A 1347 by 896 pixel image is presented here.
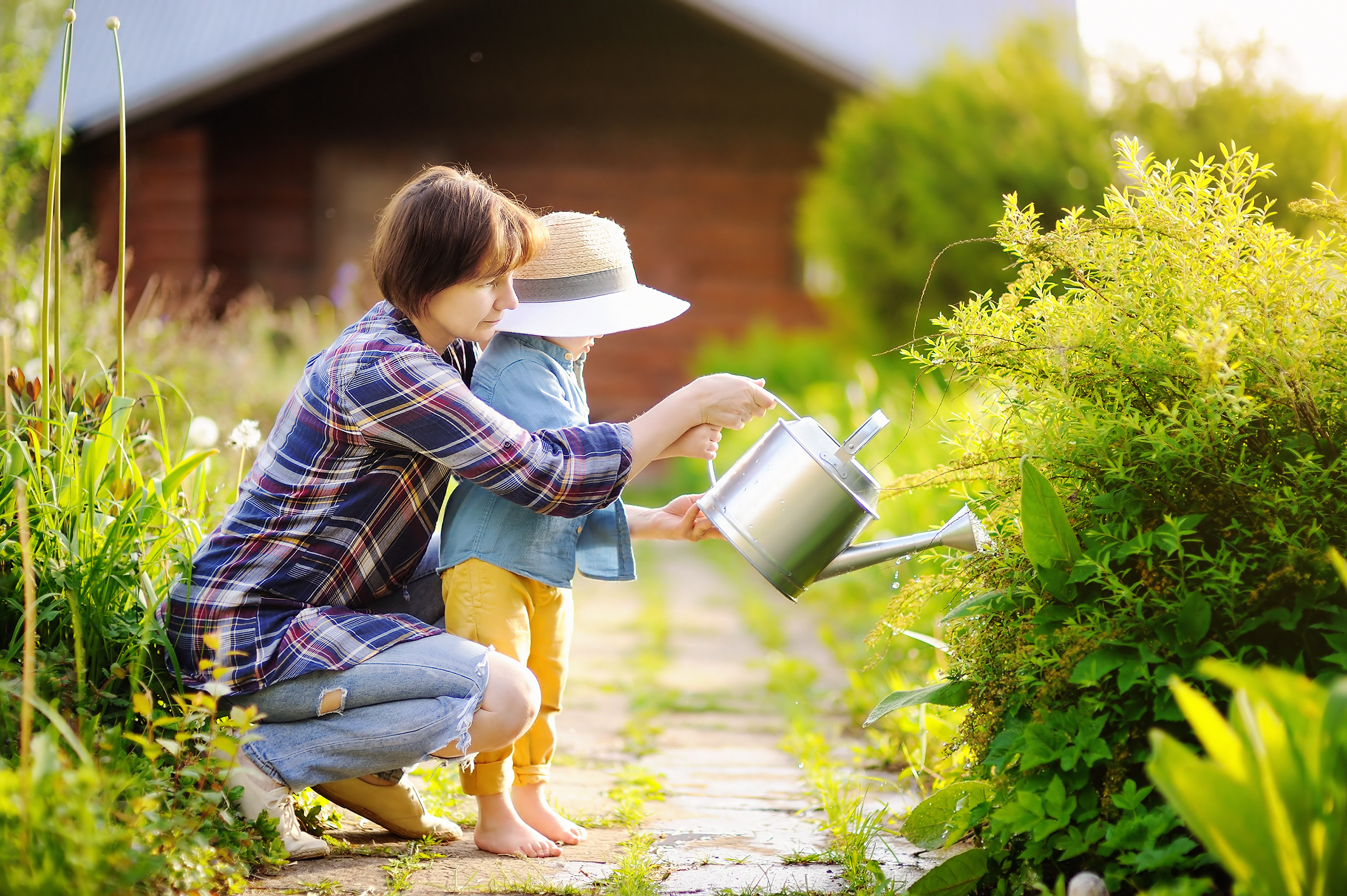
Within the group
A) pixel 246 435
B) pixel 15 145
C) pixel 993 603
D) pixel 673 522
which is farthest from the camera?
pixel 15 145

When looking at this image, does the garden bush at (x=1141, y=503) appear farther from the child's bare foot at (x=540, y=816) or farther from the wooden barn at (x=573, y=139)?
the wooden barn at (x=573, y=139)

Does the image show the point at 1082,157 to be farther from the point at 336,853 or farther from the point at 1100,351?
the point at 336,853

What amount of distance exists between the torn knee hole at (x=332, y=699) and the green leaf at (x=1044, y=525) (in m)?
1.13

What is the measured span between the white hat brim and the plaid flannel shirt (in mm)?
217

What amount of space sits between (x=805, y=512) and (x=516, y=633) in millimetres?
575

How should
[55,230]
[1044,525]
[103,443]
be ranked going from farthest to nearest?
[55,230]
[103,443]
[1044,525]

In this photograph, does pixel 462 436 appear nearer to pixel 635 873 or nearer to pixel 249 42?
pixel 635 873

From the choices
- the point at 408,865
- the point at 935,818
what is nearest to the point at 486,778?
the point at 408,865

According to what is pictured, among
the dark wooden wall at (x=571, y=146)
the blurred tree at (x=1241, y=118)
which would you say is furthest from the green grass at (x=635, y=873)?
the dark wooden wall at (x=571, y=146)

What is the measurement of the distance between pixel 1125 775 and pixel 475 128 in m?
8.82

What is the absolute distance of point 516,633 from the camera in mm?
2123

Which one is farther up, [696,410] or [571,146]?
[571,146]

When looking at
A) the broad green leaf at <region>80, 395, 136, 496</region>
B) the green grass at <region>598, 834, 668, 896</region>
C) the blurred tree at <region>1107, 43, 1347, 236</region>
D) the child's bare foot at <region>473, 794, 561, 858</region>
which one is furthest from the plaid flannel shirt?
the blurred tree at <region>1107, 43, 1347, 236</region>

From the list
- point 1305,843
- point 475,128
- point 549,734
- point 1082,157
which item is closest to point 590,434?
point 549,734
